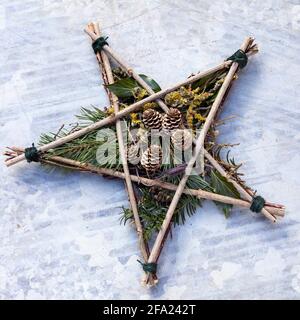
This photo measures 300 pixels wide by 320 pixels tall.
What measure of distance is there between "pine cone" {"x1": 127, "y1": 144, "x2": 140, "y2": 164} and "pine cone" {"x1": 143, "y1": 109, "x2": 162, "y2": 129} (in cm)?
6

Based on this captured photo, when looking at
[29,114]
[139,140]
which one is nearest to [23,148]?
[29,114]

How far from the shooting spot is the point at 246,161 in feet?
4.91

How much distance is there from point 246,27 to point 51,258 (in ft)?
2.44

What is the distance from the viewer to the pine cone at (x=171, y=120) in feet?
4.64

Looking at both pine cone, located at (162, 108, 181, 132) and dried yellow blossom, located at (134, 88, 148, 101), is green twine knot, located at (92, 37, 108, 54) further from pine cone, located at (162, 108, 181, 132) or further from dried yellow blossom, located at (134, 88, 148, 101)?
pine cone, located at (162, 108, 181, 132)

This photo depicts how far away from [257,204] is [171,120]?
0.27m

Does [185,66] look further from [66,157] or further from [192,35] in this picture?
[66,157]

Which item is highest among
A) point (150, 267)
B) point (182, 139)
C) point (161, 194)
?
point (182, 139)

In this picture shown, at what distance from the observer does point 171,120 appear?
1417 mm

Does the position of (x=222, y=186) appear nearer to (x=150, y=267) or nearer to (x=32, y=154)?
(x=150, y=267)

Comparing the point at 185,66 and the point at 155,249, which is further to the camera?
the point at 185,66

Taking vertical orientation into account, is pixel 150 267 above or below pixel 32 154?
below

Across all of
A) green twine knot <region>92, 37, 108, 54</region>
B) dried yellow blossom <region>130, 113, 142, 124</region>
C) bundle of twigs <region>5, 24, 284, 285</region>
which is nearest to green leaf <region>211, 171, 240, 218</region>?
bundle of twigs <region>5, 24, 284, 285</region>

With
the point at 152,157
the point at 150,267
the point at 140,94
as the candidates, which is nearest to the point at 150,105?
the point at 140,94
